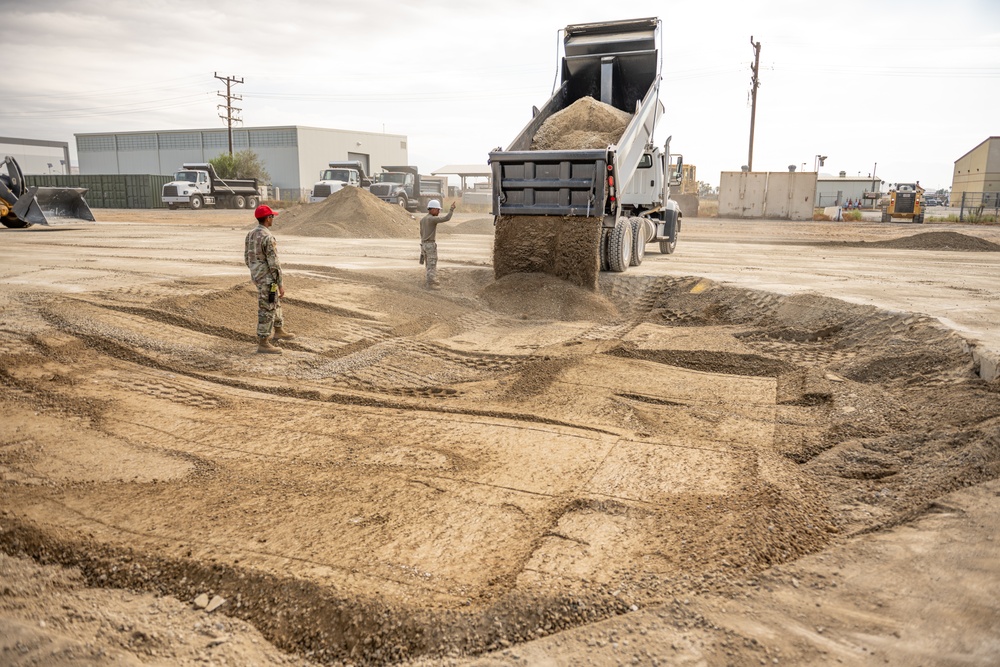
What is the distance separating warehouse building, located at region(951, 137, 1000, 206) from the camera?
4925 centimetres

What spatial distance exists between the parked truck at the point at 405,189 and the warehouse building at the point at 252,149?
21934 mm

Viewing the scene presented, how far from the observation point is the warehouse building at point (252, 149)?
191 feet

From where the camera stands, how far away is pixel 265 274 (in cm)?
741

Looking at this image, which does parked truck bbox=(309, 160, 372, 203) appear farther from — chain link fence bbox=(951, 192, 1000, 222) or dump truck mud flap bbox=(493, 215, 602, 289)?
chain link fence bbox=(951, 192, 1000, 222)

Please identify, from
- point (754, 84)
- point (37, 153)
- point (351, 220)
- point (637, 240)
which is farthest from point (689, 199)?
point (37, 153)

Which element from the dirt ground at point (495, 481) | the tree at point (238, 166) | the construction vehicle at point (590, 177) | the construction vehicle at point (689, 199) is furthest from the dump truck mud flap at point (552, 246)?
the tree at point (238, 166)

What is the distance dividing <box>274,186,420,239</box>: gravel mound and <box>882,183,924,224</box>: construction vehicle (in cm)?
2499

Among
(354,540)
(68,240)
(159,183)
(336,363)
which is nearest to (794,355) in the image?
(336,363)

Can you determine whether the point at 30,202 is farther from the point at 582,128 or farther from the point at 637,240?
the point at 637,240

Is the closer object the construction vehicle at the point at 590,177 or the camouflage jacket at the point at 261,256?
the camouflage jacket at the point at 261,256

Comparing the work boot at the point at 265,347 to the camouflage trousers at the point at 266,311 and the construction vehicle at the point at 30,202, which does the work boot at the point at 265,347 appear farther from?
the construction vehicle at the point at 30,202

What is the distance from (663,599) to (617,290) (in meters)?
8.11

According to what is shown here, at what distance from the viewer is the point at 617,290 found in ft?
35.6

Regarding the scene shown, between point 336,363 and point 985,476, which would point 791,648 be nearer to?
point 985,476
